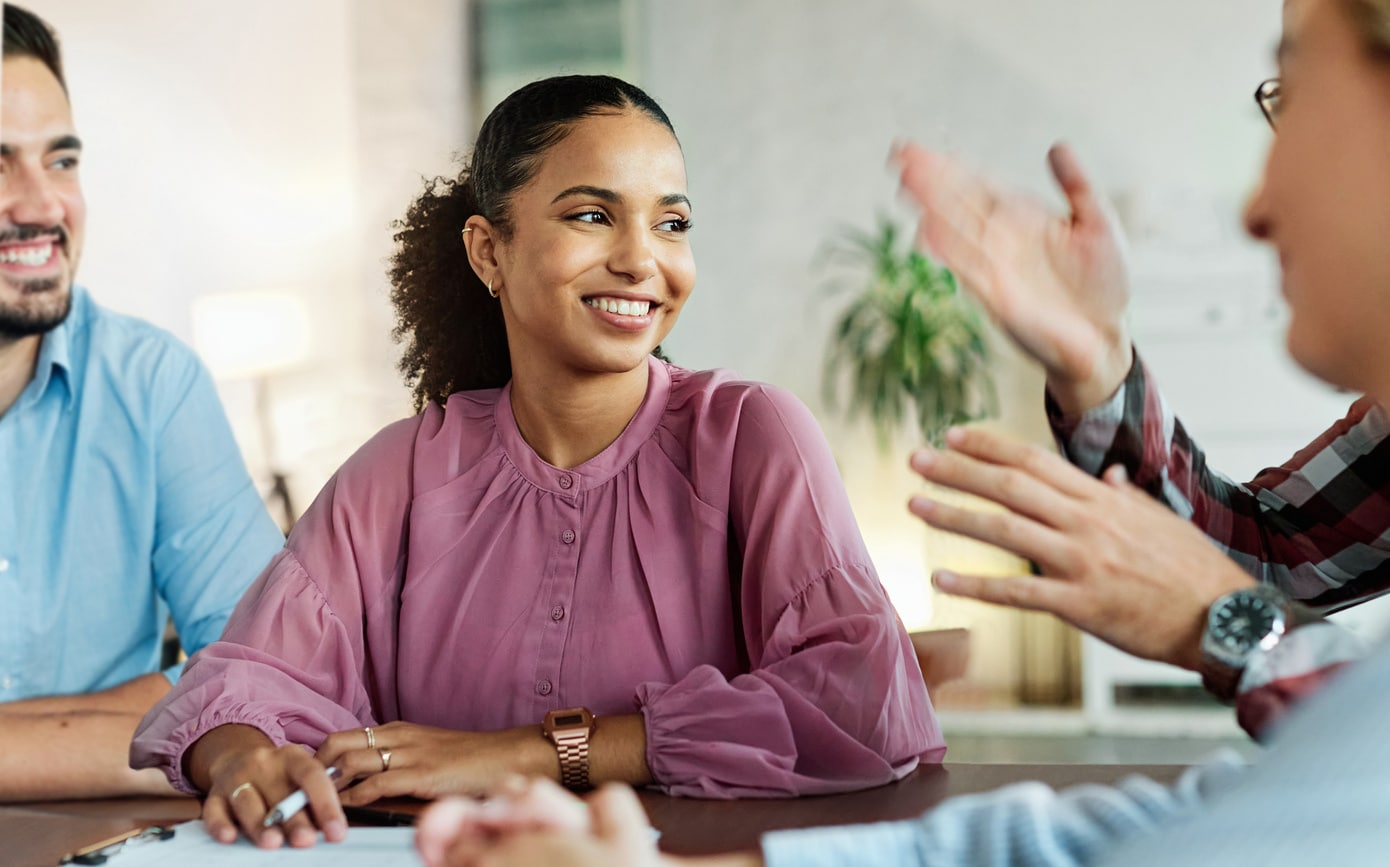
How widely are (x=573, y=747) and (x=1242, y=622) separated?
61cm

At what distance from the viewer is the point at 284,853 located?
99cm

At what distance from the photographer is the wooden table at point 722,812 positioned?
1.00 meters

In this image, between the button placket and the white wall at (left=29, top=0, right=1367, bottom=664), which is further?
the white wall at (left=29, top=0, right=1367, bottom=664)

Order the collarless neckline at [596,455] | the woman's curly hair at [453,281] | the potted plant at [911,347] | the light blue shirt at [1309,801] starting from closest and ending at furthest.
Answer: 1. the light blue shirt at [1309,801]
2. the collarless neckline at [596,455]
3. the woman's curly hair at [453,281]
4. the potted plant at [911,347]

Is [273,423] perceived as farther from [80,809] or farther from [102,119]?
[80,809]

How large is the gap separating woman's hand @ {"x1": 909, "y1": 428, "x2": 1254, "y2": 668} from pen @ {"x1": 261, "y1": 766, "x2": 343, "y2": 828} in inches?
21.9

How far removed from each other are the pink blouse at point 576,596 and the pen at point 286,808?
0.23 meters

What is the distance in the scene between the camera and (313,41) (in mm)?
4457

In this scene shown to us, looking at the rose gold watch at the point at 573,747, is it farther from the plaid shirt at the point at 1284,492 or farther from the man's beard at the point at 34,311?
the man's beard at the point at 34,311

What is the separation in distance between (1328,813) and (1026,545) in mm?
367

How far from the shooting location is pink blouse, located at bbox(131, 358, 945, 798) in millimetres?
1256

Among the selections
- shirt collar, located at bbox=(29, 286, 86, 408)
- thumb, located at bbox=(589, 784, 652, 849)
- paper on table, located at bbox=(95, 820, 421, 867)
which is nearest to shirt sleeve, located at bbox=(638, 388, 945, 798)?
paper on table, located at bbox=(95, 820, 421, 867)

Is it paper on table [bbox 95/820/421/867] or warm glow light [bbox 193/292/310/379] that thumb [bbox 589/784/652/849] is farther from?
warm glow light [bbox 193/292/310/379]

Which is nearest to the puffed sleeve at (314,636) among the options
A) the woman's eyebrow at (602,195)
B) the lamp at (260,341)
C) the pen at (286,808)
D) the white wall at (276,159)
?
the pen at (286,808)
